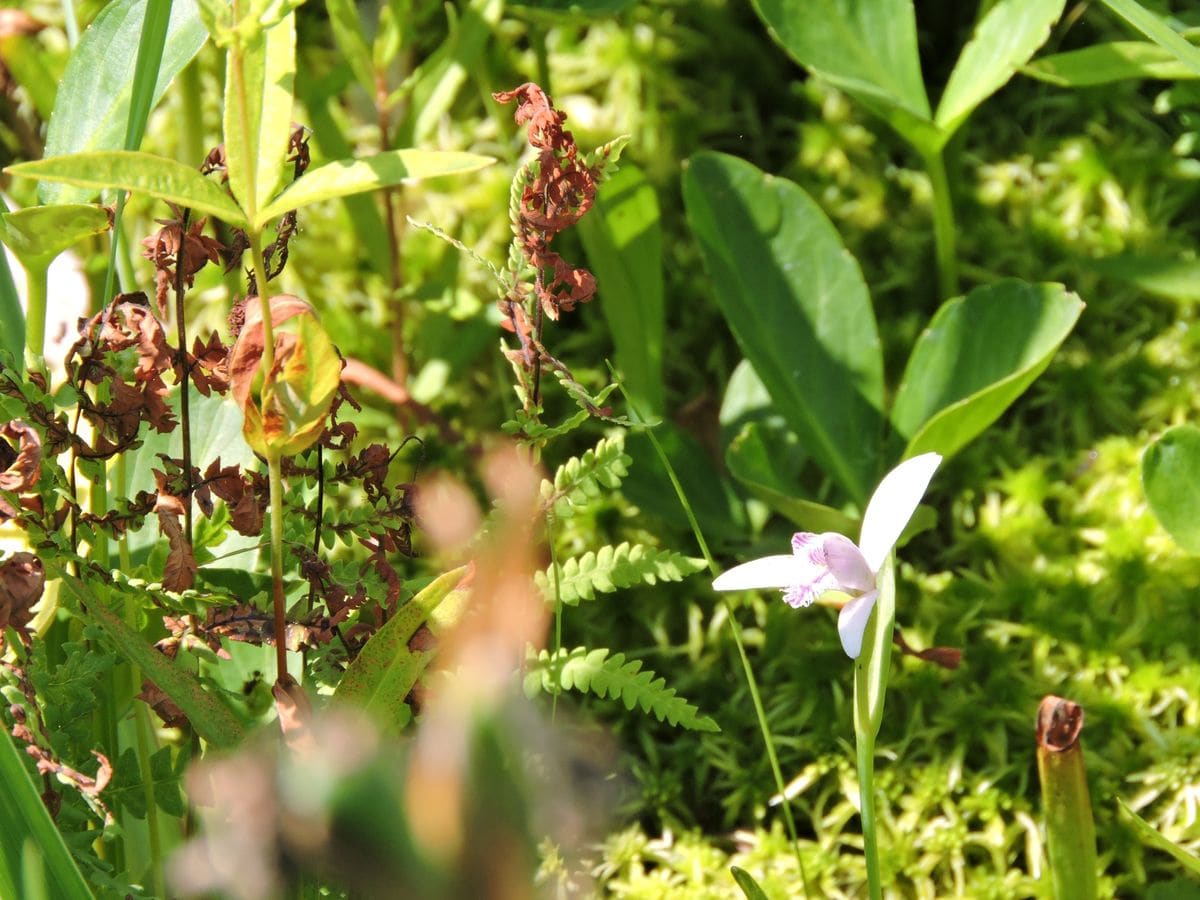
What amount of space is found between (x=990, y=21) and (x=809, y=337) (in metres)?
0.36

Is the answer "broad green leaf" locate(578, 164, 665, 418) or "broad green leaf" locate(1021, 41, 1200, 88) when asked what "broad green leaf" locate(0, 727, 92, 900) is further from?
"broad green leaf" locate(1021, 41, 1200, 88)

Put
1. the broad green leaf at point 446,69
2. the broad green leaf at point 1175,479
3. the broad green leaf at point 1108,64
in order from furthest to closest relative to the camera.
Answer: the broad green leaf at point 446,69 < the broad green leaf at point 1108,64 < the broad green leaf at point 1175,479

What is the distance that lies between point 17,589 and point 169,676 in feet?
0.31

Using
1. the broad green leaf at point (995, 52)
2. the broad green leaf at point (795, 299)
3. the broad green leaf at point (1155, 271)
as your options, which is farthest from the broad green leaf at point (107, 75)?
the broad green leaf at point (1155, 271)

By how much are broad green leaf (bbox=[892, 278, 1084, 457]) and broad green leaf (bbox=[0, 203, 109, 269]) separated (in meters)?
0.61


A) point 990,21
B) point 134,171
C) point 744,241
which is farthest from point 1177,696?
point 134,171

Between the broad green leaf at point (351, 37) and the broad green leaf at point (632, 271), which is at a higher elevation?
the broad green leaf at point (351, 37)

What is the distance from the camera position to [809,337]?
3.83 feet

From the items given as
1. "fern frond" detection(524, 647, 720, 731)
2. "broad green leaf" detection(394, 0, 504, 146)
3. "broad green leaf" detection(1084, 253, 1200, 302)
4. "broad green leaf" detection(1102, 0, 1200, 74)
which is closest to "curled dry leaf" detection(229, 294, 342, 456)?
"fern frond" detection(524, 647, 720, 731)

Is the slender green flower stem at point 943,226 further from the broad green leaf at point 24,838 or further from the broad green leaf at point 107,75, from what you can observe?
the broad green leaf at point 24,838

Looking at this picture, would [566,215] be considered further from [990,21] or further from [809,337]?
[990,21]

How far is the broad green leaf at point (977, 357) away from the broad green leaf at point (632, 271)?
0.24 meters

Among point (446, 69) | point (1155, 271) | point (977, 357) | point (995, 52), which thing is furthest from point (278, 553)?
point (1155, 271)

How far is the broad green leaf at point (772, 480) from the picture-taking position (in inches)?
41.9
